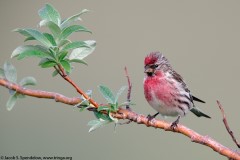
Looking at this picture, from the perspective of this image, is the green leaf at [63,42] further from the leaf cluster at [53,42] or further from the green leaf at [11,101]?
the green leaf at [11,101]

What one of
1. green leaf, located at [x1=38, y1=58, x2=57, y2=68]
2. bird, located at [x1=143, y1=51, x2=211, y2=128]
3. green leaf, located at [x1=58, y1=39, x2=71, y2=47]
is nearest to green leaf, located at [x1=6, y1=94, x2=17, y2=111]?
green leaf, located at [x1=38, y1=58, x2=57, y2=68]

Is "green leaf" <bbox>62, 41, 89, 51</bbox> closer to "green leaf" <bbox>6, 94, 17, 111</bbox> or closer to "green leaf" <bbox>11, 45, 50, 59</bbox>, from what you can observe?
"green leaf" <bbox>11, 45, 50, 59</bbox>

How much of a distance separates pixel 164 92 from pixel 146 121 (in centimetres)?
227

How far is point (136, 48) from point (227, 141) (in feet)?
9.21

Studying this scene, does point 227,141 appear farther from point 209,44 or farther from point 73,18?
point 73,18

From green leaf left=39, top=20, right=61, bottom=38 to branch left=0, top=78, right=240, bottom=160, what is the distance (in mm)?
257

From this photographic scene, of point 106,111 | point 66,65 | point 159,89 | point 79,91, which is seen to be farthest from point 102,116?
point 159,89

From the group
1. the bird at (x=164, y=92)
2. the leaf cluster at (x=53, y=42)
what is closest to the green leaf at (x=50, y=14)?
the leaf cluster at (x=53, y=42)

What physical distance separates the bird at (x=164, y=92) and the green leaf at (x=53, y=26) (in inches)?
70.7

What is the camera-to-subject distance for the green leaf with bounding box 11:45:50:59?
89.3 inches

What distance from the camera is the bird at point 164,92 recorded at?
4.23 m

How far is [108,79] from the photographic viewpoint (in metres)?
7.10

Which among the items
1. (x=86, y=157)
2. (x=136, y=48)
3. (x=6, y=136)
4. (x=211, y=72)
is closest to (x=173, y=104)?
(x=86, y=157)

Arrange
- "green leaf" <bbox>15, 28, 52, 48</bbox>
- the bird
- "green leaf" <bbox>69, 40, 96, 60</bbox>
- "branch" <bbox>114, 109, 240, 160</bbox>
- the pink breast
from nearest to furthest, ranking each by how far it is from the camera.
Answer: "branch" <bbox>114, 109, 240, 160</bbox> → "green leaf" <bbox>15, 28, 52, 48</bbox> → "green leaf" <bbox>69, 40, 96, 60</bbox> → the bird → the pink breast
